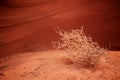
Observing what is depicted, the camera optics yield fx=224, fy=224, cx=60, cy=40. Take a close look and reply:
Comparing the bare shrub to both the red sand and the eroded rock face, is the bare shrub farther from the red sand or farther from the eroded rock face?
the eroded rock face

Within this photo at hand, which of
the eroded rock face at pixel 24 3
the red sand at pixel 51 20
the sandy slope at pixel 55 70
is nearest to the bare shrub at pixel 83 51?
the sandy slope at pixel 55 70

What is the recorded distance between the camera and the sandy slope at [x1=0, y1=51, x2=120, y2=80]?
104 inches

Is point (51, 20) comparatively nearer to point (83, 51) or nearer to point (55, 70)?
point (83, 51)

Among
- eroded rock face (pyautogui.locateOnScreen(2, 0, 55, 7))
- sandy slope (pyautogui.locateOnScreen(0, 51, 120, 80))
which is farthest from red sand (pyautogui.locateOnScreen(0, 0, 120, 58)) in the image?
sandy slope (pyautogui.locateOnScreen(0, 51, 120, 80))

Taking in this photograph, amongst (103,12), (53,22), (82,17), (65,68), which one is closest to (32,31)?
(53,22)

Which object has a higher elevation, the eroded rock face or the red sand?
the eroded rock face

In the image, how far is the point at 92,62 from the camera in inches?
115

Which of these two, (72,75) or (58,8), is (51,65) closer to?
(72,75)

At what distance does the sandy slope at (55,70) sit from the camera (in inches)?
104

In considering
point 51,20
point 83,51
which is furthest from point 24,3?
point 83,51

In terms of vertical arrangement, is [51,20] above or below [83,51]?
above

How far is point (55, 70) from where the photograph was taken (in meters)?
2.83

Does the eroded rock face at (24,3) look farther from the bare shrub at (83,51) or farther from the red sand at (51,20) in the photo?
the bare shrub at (83,51)

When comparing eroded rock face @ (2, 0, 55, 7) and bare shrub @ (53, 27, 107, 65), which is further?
eroded rock face @ (2, 0, 55, 7)
